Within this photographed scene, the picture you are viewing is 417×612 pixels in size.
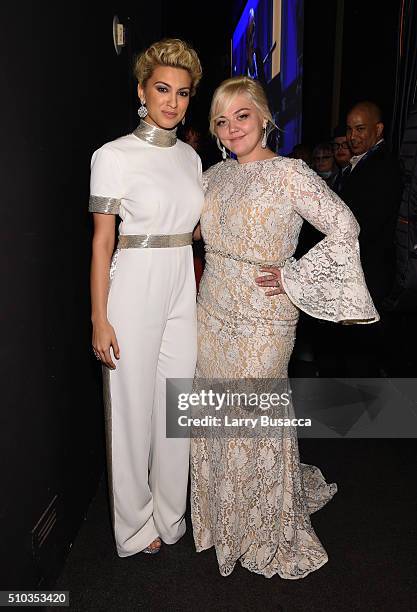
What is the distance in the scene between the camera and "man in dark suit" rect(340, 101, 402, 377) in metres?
2.94

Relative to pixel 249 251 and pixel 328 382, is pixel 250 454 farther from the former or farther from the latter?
pixel 328 382

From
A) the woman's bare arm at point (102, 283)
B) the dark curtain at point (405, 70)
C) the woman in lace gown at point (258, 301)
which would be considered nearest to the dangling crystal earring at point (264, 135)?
the woman in lace gown at point (258, 301)

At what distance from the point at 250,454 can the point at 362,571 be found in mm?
607

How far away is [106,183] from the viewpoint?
67.6 inches

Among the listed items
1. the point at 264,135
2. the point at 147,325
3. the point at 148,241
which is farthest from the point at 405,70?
the point at 147,325

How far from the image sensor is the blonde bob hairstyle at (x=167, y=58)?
172 centimetres

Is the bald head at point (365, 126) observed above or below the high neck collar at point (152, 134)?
above

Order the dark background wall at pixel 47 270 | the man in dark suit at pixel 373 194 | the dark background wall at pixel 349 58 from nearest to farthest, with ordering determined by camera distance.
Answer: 1. the dark background wall at pixel 47 270
2. the man in dark suit at pixel 373 194
3. the dark background wall at pixel 349 58

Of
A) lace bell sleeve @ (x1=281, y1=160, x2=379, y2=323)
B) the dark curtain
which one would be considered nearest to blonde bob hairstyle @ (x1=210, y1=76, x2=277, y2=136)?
lace bell sleeve @ (x1=281, y1=160, x2=379, y2=323)

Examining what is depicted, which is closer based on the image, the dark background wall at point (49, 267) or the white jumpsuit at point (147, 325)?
the dark background wall at point (49, 267)

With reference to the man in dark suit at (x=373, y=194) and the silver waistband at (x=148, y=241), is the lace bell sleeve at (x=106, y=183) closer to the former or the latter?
the silver waistband at (x=148, y=241)

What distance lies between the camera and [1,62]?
1.41m

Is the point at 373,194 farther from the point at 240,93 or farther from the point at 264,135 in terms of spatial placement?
the point at 240,93

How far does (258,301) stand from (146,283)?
0.38 metres
